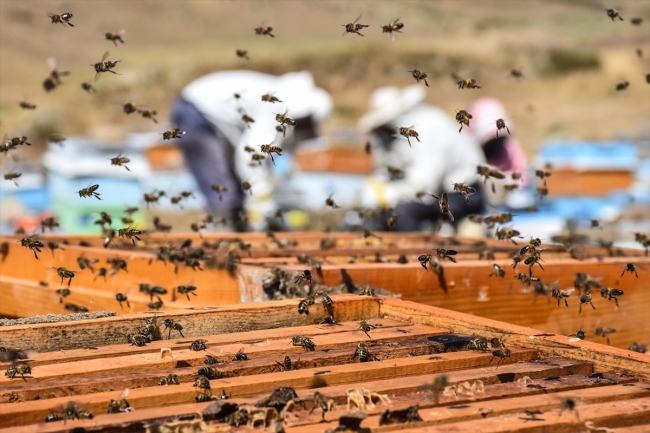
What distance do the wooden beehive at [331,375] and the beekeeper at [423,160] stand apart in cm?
849

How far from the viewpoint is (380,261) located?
5062mm

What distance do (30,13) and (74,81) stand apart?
40.8m

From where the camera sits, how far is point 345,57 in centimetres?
5762

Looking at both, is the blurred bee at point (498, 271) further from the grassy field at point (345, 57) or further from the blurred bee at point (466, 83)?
the grassy field at point (345, 57)

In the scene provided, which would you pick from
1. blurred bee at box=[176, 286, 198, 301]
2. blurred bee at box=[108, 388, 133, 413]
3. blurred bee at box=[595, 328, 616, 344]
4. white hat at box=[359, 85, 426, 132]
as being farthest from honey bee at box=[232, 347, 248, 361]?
white hat at box=[359, 85, 426, 132]

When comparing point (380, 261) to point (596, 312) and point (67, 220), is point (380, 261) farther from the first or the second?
point (67, 220)

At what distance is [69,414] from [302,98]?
11667 millimetres

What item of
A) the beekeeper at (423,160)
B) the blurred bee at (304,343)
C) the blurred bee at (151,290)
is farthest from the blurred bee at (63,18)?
the beekeeper at (423,160)

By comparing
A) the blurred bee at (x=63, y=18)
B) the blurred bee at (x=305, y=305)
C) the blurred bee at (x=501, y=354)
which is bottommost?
the blurred bee at (x=501, y=354)

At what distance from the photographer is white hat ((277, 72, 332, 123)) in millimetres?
13453

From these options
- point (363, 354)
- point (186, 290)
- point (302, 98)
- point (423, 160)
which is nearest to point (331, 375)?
point (363, 354)

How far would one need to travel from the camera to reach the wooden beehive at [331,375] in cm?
234

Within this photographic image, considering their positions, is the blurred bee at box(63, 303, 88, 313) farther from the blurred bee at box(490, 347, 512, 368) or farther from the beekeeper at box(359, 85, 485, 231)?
the beekeeper at box(359, 85, 485, 231)

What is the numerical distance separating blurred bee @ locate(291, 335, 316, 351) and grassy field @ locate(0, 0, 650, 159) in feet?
16.0
